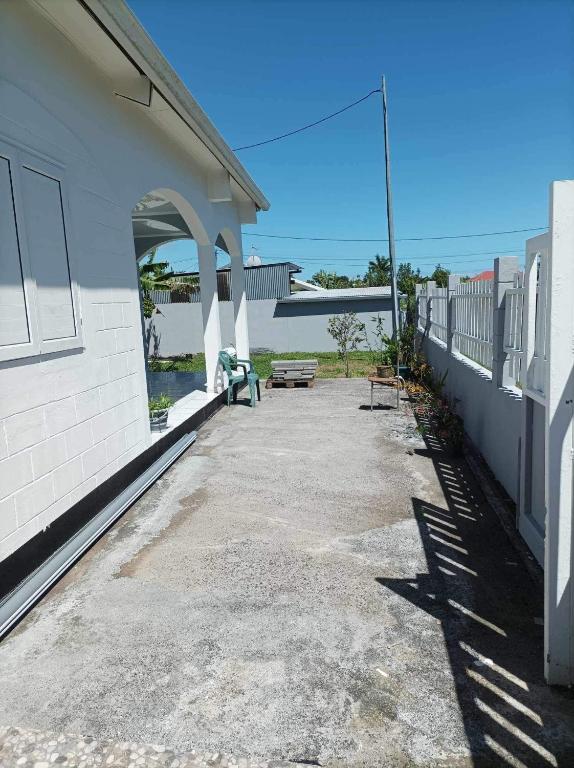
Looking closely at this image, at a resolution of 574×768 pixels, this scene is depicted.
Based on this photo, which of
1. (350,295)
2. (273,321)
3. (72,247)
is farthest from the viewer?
(273,321)

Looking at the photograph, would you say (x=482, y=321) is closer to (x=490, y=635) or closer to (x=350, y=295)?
(x=490, y=635)

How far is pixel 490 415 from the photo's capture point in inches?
201

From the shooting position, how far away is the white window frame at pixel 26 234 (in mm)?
3107

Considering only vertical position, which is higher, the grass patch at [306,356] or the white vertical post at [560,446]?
the white vertical post at [560,446]

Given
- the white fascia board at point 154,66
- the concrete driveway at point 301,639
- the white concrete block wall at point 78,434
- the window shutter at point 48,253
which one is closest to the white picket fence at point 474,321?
the concrete driveway at point 301,639

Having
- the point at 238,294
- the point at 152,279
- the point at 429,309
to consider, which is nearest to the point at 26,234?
the point at 238,294

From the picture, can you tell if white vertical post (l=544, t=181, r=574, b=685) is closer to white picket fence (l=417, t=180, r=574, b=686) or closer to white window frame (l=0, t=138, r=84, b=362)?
white picket fence (l=417, t=180, r=574, b=686)

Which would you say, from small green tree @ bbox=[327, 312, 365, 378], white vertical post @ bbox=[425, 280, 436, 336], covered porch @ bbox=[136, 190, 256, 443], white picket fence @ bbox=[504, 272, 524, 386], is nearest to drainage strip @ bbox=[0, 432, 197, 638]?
covered porch @ bbox=[136, 190, 256, 443]

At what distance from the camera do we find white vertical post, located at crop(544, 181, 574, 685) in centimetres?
216

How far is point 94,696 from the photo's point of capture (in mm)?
2262

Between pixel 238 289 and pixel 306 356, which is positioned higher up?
pixel 238 289

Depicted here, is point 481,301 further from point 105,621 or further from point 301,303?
point 301,303

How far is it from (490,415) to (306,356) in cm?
1317

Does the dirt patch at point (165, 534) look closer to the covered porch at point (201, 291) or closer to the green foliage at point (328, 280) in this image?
the covered porch at point (201, 291)
